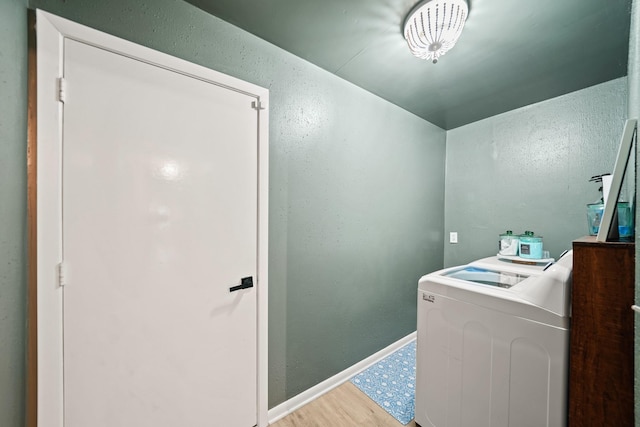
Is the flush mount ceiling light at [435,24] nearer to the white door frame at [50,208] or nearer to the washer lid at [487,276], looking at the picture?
the washer lid at [487,276]

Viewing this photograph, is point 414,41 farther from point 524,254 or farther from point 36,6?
point 524,254

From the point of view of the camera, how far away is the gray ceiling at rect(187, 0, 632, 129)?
1.20 m

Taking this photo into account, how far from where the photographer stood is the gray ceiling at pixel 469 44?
1.20 m

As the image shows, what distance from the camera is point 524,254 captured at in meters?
2.01

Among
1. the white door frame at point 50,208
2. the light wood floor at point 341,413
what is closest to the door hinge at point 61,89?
the white door frame at point 50,208

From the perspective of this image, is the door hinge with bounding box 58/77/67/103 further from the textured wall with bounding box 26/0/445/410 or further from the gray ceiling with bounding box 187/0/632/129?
the gray ceiling with bounding box 187/0/632/129

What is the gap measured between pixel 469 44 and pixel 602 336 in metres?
1.59

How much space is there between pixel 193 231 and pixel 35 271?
0.53 m

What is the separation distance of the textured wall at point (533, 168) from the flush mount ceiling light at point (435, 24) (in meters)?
1.56

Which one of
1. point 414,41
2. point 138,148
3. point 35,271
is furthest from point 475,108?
point 35,271

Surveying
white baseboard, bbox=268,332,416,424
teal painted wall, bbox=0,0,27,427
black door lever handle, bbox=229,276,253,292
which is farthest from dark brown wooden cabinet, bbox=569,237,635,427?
teal painted wall, bbox=0,0,27,427

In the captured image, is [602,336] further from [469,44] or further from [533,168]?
[533,168]

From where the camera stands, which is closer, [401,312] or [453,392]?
[453,392]

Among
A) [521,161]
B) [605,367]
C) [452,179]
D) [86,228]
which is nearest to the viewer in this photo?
[605,367]
